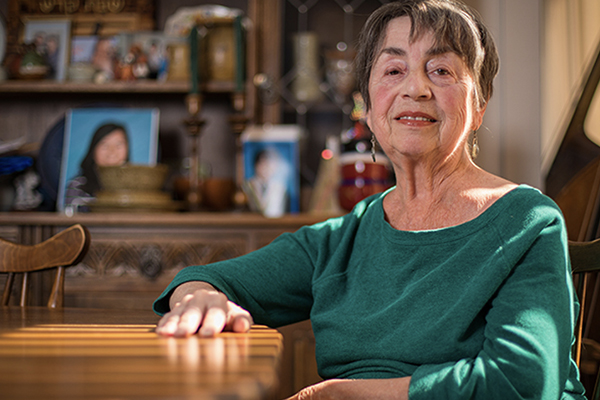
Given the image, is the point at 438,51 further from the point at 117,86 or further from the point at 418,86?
the point at 117,86

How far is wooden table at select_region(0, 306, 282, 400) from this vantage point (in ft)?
1.73

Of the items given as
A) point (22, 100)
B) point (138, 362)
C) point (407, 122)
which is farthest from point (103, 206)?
point (138, 362)

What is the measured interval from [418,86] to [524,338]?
1.77 feet

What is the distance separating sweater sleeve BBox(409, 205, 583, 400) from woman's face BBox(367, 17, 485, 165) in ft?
0.97

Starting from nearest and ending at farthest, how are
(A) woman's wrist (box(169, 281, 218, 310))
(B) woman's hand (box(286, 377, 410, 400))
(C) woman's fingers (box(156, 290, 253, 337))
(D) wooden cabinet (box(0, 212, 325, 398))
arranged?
(C) woman's fingers (box(156, 290, 253, 337)) → (B) woman's hand (box(286, 377, 410, 400)) → (A) woman's wrist (box(169, 281, 218, 310)) → (D) wooden cabinet (box(0, 212, 325, 398))

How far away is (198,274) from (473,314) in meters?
0.54

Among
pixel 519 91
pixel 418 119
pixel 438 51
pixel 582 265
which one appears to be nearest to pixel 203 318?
pixel 418 119

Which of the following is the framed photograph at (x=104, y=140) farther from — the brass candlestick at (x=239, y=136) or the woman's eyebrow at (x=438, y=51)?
the woman's eyebrow at (x=438, y=51)

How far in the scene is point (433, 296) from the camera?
997 mm

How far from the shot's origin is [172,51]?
244 cm

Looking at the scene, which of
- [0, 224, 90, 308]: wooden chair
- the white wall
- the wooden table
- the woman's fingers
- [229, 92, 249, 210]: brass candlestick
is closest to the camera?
the wooden table

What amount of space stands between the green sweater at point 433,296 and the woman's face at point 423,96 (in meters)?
0.19

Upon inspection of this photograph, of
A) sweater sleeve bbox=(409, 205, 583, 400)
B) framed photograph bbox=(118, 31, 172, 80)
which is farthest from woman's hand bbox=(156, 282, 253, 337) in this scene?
framed photograph bbox=(118, 31, 172, 80)

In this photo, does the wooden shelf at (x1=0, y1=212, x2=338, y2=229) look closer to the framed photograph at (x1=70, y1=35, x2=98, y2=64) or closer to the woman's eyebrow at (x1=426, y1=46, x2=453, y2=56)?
the framed photograph at (x1=70, y1=35, x2=98, y2=64)
